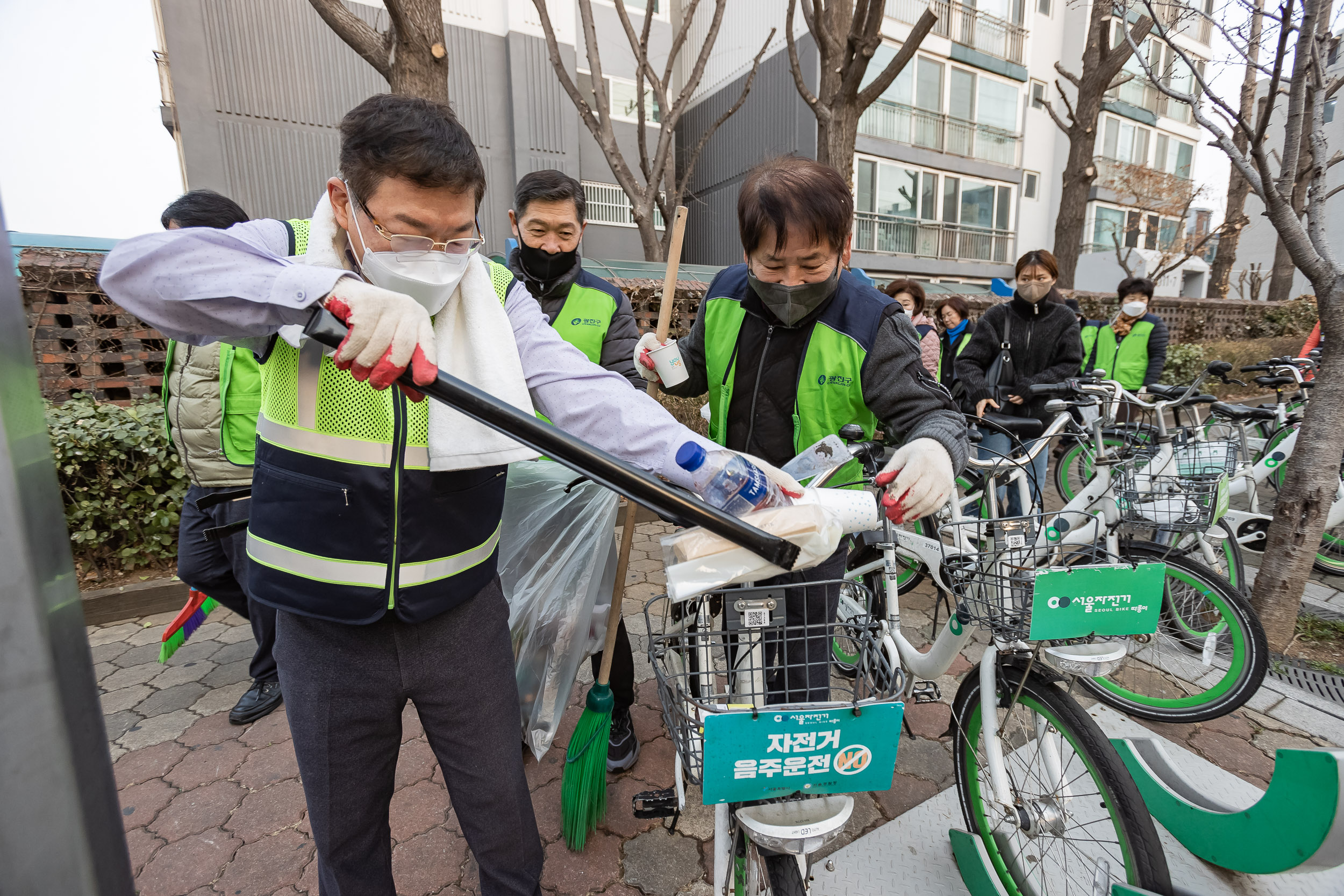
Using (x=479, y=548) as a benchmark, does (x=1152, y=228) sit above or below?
above

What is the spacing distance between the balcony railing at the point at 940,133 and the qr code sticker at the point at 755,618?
55.7 ft

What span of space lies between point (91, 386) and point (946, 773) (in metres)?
5.82

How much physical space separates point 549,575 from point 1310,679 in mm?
3630

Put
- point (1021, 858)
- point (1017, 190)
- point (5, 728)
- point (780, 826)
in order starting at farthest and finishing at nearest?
point (1017, 190) → point (1021, 858) → point (780, 826) → point (5, 728)

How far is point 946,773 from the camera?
2.48 meters

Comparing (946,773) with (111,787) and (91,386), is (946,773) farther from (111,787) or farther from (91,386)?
(91,386)

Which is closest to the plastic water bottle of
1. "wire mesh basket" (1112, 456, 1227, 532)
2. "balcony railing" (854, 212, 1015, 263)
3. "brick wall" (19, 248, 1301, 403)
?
"wire mesh basket" (1112, 456, 1227, 532)

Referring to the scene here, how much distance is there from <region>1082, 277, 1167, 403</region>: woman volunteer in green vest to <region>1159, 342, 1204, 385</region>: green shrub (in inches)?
199

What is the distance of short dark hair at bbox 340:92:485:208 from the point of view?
113 cm

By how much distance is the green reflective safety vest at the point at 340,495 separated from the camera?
115 cm

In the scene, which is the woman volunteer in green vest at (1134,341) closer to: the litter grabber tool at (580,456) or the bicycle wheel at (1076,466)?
the bicycle wheel at (1076,466)

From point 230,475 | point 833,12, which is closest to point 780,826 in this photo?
point 230,475

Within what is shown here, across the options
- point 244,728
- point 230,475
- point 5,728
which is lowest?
point 244,728

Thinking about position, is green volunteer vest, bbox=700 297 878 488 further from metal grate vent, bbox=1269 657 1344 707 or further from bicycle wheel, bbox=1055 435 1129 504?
metal grate vent, bbox=1269 657 1344 707
